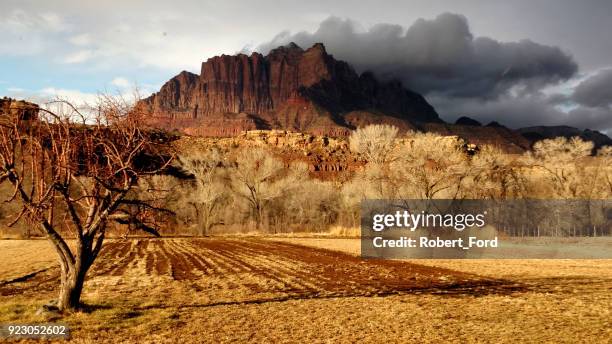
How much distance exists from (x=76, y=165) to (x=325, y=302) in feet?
35.0

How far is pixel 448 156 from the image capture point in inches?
1585

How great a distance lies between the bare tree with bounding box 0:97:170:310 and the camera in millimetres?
12680

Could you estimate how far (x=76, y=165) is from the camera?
13.6 metres

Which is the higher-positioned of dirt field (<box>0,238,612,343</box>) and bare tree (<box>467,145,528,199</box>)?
bare tree (<box>467,145,528,199</box>)

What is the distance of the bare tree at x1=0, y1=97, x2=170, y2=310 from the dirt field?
243 cm

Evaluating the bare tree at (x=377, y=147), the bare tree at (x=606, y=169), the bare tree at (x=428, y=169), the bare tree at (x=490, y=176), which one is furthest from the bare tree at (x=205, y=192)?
the bare tree at (x=606, y=169)

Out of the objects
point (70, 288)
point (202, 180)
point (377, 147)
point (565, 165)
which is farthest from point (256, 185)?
point (70, 288)

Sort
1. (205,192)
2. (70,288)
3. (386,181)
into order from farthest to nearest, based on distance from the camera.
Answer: (205,192) < (386,181) < (70,288)

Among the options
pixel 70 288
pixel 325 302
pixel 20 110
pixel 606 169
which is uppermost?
pixel 606 169

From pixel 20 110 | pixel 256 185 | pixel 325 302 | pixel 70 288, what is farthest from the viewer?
pixel 256 185

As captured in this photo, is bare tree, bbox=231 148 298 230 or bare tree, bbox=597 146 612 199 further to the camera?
bare tree, bbox=231 148 298 230

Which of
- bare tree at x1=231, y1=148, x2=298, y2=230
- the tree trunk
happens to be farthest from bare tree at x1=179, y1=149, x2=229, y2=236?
the tree trunk

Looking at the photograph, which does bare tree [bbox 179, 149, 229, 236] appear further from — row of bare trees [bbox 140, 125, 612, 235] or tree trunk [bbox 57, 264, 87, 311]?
tree trunk [bbox 57, 264, 87, 311]

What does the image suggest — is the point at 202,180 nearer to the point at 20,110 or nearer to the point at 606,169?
the point at 606,169
